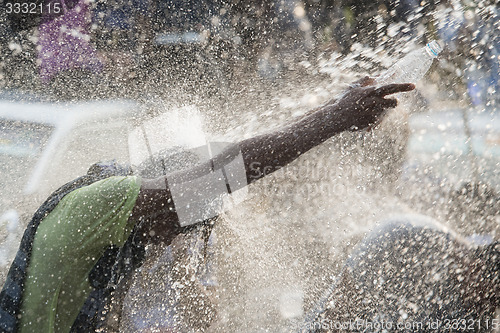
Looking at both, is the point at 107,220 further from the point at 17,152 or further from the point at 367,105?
the point at 17,152

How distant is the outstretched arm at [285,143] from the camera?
92 cm

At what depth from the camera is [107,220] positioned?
972mm

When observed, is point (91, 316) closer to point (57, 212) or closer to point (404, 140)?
point (57, 212)

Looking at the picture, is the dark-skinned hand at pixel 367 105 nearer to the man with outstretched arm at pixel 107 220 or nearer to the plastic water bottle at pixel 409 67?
the man with outstretched arm at pixel 107 220

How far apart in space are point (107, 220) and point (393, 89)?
903mm

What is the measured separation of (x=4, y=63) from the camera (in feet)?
9.91

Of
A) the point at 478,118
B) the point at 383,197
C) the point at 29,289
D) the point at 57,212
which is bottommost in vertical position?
the point at 383,197

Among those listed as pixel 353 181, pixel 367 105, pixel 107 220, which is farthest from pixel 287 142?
pixel 353 181

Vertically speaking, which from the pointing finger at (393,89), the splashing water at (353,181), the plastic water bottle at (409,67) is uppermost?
the pointing finger at (393,89)

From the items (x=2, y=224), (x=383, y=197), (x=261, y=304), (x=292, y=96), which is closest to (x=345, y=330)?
(x=261, y=304)

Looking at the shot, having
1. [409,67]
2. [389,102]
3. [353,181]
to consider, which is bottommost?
[353,181]

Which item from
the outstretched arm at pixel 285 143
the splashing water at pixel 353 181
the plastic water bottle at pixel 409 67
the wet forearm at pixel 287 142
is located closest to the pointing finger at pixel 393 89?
the outstretched arm at pixel 285 143

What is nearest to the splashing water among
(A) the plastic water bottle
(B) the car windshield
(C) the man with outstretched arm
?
(A) the plastic water bottle

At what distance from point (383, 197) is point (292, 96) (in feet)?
3.16
